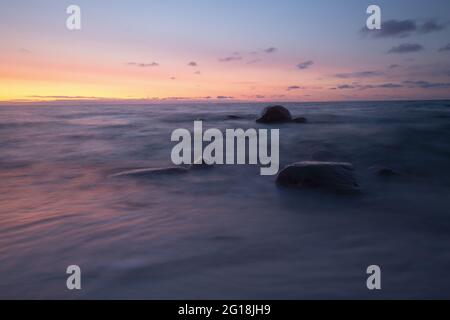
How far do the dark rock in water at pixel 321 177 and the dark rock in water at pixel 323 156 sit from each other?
334 centimetres

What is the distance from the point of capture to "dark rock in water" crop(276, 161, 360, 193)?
18.8ft

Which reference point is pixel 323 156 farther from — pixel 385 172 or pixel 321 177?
pixel 321 177

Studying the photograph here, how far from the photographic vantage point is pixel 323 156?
9984mm

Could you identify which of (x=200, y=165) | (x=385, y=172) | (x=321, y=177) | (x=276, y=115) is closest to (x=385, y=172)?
(x=385, y=172)

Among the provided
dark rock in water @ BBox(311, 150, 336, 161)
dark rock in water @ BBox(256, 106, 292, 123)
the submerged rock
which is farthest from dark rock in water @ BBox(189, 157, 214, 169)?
dark rock in water @ BBox(256, 106, 292, 123)

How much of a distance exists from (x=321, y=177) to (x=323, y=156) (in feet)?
14.4

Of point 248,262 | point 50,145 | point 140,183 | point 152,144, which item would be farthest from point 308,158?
point 50,145

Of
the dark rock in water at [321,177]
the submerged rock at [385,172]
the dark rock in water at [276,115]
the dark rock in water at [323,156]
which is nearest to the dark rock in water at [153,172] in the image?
the dark rock in water at [321,177]

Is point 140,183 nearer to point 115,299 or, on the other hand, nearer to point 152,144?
point 115,299

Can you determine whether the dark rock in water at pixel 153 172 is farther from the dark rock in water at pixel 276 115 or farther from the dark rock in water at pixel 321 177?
the dark rock in water at pixel 276 115

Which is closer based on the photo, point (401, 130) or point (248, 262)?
point (248, 262)

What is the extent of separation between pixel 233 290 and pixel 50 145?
1241 cm
